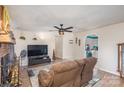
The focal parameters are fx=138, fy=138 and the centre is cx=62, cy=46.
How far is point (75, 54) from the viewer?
121 inches

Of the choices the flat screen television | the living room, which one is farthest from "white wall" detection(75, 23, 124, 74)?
the flat screen television

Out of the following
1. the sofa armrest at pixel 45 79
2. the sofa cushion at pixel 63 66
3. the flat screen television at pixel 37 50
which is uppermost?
the flat screen television at pixel 37 50

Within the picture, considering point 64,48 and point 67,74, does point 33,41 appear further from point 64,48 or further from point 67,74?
point 67,74

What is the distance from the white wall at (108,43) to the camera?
2947mm

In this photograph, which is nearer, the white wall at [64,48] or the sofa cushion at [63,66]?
the sofa cushion at [63,66]

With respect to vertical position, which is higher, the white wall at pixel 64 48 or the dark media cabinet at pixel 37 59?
the white wall at pixel 64 48

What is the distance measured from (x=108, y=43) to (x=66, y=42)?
93 cm

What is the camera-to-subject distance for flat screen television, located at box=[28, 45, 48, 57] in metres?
2.85

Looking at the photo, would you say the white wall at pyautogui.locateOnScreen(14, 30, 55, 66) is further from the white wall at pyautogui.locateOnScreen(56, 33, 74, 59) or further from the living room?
the white wall at pyautogui.locateOnScreen(56, 33, 74, 59)

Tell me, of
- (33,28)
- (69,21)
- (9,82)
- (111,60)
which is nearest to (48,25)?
(33,28)

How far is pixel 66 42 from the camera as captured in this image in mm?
3059

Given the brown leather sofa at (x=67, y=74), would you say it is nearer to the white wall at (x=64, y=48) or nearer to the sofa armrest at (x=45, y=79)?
the sofa armrest at (x=45, y=79)

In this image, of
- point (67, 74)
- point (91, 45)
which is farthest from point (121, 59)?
point (67, 74)

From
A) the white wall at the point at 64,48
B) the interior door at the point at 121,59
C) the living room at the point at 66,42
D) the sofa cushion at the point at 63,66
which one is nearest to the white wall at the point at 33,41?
the living room at the point at 66,42
